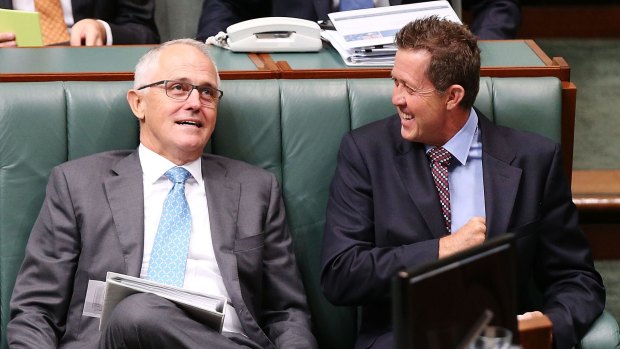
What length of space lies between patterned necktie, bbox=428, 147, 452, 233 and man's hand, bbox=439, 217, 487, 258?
4.5 inches

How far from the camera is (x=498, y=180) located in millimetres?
2701

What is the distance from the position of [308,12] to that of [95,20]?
67cm

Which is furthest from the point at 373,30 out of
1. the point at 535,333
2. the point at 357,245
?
the point at 535,333

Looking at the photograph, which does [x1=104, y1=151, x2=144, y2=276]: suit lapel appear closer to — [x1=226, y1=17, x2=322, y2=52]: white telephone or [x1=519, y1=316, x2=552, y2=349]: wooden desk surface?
[x1=226, y1=17, x2=322, y2=52]: white telephone

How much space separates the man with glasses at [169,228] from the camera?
8.57ft

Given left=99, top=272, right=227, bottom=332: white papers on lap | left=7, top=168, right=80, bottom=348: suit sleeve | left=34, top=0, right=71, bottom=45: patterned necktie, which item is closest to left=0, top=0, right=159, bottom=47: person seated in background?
left=34, top=0, right=71, bottom=45: patterned necktie

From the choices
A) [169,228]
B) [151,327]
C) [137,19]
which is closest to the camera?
[151,327]

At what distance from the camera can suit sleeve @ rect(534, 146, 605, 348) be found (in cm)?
270

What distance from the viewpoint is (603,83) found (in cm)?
457

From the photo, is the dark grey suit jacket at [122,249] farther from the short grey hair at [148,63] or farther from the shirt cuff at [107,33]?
the shirt cuff at [107,33]

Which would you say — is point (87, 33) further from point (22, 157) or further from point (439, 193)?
point (439, 193)

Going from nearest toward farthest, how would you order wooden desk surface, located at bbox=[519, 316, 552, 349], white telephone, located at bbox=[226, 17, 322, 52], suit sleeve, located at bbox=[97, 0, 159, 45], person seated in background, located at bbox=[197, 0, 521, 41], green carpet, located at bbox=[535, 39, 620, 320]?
wooden desk surface, located at bbox=[519, 316, 552, 349]
white telephone, located at bbox=[226, 17, 322, 52]
person seated in background, located at bbox=[197, 0, 521, 41]
suit sleeve, located at bbox=[97, 0, 159, 45]
green carpet, located at bbox=[535, 39, 620, 320]

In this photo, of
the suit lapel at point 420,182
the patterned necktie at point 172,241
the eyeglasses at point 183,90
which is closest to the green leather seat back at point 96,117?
the eyeglasses at point 183,90

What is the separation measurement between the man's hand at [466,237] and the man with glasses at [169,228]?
39 cm
